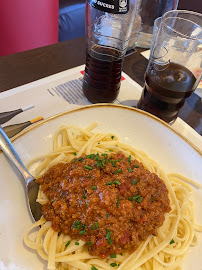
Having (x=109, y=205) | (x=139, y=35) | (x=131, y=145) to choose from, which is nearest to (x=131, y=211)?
(x=109, y=205)

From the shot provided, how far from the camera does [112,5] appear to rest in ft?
7.02

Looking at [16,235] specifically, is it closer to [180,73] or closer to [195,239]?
[195,239]

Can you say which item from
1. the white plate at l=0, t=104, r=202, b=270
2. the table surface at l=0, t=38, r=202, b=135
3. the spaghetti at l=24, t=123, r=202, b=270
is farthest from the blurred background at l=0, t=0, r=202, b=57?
the spaghetti at l=24, t=123, r=202, b=270

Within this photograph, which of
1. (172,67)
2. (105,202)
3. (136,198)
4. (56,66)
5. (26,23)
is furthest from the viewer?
(26,23)

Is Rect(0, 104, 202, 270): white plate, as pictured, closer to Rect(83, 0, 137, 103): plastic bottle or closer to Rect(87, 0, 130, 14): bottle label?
Rect(83, 0, 137, 103): plastic bottle

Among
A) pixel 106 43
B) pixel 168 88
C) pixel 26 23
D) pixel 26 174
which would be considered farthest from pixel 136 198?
pixel 26 23

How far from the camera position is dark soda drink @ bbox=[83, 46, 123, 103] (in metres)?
2.52

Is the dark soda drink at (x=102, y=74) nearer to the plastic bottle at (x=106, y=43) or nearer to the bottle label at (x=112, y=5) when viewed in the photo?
the plastic bottle at (x=106, y=43)

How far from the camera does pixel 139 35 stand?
12.5ft

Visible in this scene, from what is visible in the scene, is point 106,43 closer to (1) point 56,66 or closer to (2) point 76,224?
(1) point 56,66

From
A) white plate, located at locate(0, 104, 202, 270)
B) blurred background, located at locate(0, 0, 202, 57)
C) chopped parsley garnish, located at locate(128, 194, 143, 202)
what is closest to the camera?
white plate, located at locate(0, 104, 202, 270)

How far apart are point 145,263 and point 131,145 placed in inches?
40.8

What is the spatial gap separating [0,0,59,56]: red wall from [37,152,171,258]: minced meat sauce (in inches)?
121

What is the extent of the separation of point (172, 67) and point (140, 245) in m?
1.71
